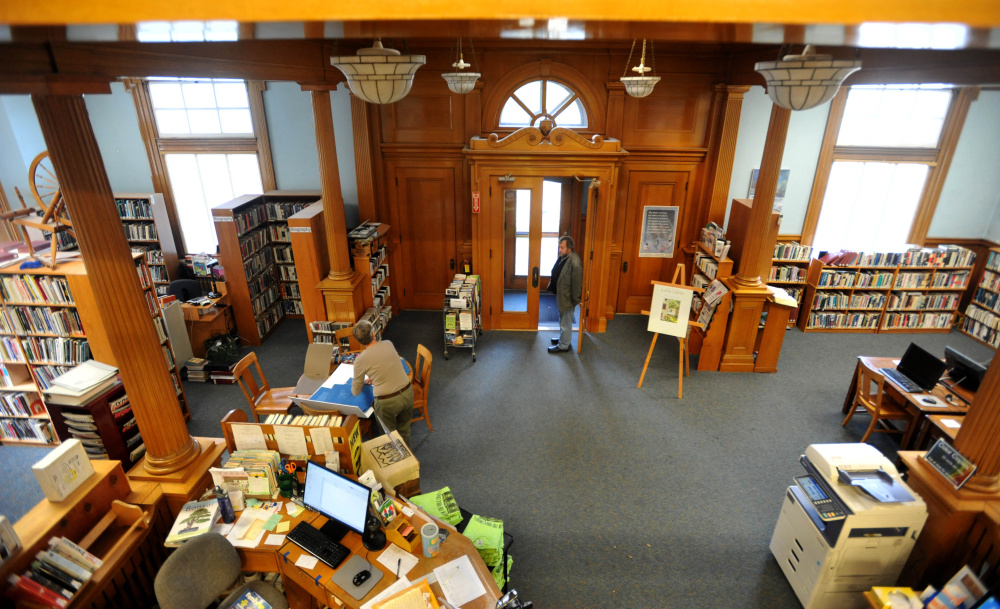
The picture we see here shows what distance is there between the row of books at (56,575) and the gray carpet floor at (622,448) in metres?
2.47

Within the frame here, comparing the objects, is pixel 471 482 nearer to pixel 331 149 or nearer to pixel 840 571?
pixel 840 571

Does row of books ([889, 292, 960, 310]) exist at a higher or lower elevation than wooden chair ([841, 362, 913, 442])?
higher

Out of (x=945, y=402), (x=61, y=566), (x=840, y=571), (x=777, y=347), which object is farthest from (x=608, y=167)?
(x=61, y=566)

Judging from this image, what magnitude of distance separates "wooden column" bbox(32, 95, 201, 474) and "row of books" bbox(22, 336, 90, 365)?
2464 millimetres

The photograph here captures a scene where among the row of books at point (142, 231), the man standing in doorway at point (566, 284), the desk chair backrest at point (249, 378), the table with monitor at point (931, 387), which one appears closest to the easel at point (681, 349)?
the man standing in doorway at point (566, 284)

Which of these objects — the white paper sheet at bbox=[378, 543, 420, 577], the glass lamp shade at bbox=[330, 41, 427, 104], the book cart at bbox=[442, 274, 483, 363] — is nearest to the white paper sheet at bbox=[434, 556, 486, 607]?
the white paper sheet at bbox=[378, 543, 420, 577]

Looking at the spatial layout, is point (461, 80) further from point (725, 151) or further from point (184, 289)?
point (184, 289)

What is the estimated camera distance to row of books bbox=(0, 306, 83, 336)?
4.84m

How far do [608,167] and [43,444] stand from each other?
7467 mm

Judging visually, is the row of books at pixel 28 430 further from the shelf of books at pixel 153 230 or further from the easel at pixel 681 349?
the easel at pixel 681 349

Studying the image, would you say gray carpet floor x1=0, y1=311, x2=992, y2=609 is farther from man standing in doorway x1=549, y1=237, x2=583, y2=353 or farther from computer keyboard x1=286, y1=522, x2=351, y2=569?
computer keyboard x1=286, y1=522, x2=351, y2=569

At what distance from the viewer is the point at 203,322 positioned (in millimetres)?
6457

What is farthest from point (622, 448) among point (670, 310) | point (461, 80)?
point (461, 80)

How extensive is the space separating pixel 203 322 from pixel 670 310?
6.12m
